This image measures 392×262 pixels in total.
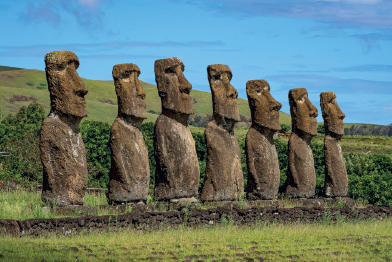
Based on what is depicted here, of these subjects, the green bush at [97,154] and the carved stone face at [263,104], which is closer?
the carved stone face at [263,104]

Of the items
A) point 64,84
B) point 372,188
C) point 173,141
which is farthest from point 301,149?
point 64,84

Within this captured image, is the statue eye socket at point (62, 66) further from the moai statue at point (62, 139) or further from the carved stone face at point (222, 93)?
the carved stone face at point (222, 93)

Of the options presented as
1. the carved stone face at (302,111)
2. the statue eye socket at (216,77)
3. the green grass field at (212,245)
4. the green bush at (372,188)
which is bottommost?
the green grass field at (212,245)

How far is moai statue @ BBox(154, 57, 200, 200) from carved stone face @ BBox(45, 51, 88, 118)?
227cm

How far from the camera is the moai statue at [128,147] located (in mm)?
12961

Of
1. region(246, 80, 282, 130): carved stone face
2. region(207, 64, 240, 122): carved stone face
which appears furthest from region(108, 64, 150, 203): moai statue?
region(246, 80, 282, 130): carved stone face

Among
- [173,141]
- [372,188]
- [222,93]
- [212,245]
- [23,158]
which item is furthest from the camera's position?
[23,158]

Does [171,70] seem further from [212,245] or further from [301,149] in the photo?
[301,149]

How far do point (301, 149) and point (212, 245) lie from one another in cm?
634

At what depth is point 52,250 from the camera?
978 cm

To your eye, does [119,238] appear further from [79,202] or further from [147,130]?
[147,130]

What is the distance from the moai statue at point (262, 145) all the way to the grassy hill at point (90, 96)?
65401 millimetres

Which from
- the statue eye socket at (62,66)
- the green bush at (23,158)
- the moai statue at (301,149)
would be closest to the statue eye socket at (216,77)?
the moai statue at (301,149)

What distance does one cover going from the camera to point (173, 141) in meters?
13.7
